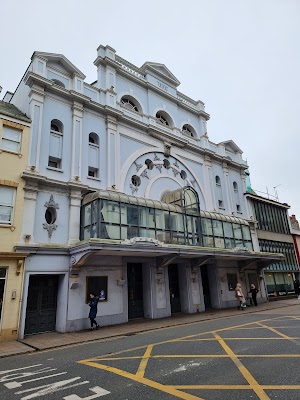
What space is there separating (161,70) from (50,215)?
17.4 m

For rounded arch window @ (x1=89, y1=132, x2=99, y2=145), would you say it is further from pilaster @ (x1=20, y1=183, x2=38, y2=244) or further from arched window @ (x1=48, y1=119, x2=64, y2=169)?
pilaster @ (x1=20, y1=183, x2=38, y2=244)

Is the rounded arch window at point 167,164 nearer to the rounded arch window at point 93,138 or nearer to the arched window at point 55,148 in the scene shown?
the rounded arch window at point 93,138

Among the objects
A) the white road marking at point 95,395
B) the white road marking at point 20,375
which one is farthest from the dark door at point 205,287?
the white road marking at point 95,395

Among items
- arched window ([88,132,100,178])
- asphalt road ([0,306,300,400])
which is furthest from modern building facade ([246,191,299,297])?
asphalt road ([0,306,300,400])

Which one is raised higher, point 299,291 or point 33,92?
point 33,92

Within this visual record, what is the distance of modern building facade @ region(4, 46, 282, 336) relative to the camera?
14.9 m

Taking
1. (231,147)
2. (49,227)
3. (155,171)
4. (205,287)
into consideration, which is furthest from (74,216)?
(231,147)

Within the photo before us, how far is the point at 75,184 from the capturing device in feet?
53.9

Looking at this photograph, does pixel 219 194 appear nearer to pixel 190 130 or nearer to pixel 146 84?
pixel 190 130

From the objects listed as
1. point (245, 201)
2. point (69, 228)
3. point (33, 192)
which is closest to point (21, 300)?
point (69, 228)

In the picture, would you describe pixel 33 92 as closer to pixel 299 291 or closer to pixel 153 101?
pixel 153 101

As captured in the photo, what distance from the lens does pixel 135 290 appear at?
18438mm

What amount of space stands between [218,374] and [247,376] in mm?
626

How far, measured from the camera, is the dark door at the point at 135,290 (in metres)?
17.9
